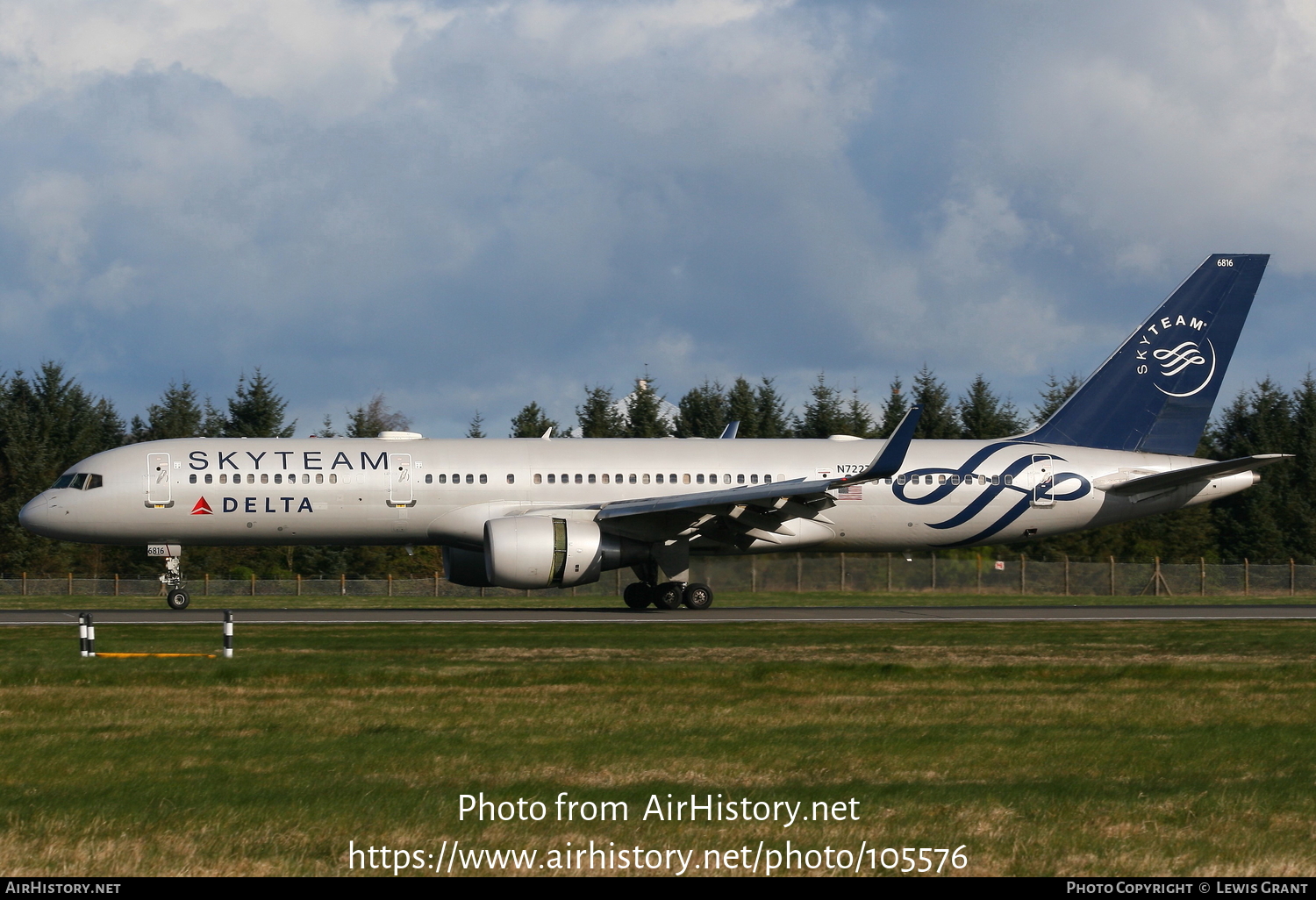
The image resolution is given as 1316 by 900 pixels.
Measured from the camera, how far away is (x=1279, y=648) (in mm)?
22766

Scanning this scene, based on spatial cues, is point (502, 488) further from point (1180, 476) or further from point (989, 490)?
point (1180, 476)

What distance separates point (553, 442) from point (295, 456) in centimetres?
612

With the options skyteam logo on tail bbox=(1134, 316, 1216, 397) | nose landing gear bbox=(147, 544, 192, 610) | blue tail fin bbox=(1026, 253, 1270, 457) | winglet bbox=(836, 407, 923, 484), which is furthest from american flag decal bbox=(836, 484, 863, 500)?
nose landing gear bbox=(147, 544, 192, 610)

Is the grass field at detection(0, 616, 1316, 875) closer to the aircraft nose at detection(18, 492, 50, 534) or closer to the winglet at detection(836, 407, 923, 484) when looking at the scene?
the winglet at detection(836, 407, 923, 484)

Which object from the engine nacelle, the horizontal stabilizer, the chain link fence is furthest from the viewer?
the chain link fence

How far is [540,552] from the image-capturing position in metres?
29.0

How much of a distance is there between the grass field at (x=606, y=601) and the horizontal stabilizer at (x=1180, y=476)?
200 inches

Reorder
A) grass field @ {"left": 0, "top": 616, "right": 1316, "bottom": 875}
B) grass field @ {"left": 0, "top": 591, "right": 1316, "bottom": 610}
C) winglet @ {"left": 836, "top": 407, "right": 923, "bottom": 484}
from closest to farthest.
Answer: grass field @ {"left": 0, "top": 616, "right": 1316, "bottom": 875} → winglet @ {"left": 836, "top": 407, "right": 923, "bottom": 484} → grass field @ {"left": 0, "top": 591, "right": 1316, "bottom": 610}

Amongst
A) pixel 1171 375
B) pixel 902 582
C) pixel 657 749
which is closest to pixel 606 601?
pixel 902 582

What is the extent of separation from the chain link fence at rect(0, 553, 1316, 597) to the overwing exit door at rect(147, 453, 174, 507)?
632 inches

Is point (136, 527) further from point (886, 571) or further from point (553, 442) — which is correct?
point (886, 571)

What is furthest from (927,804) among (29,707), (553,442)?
(553,442)

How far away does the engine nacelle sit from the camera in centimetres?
2895
